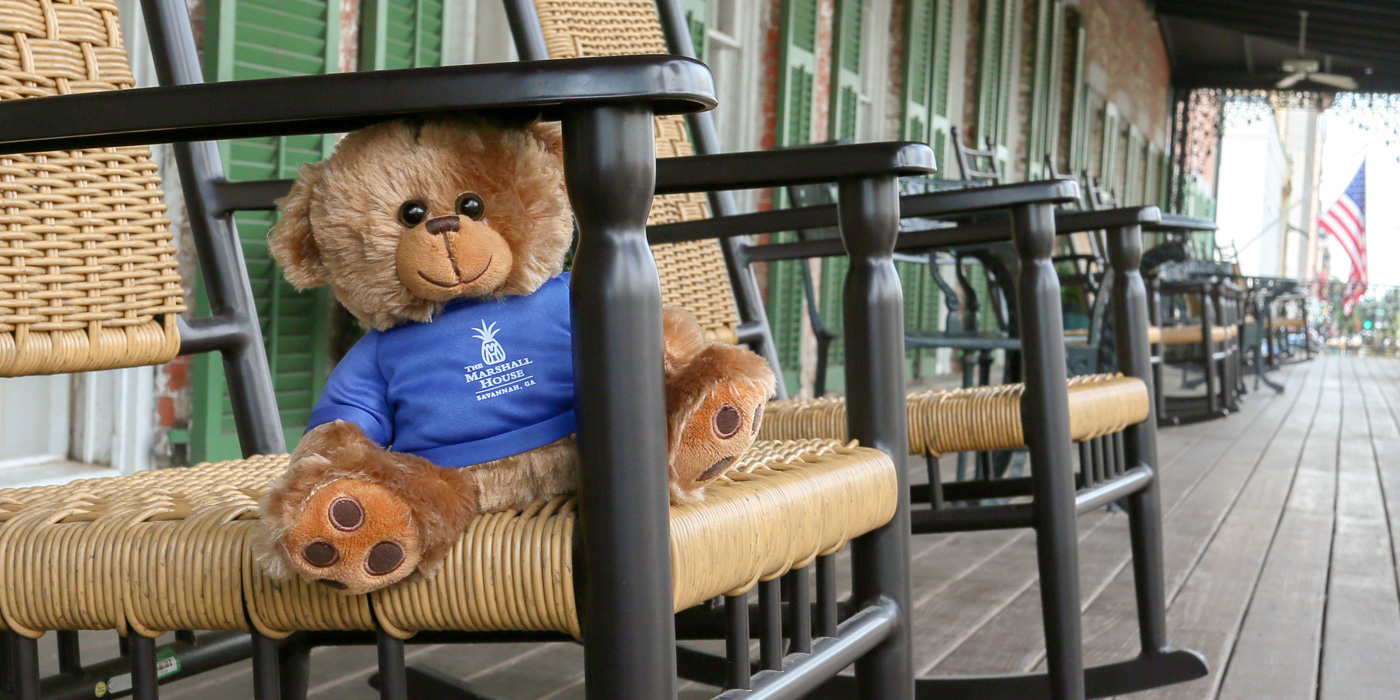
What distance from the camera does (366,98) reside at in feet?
1.81

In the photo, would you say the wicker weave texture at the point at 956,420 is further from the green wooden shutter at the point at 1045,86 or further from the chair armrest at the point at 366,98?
the green wooden shutter at the point at 1045,86

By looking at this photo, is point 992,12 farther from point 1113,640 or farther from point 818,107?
point 1113,640

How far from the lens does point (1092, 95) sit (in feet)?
31.7

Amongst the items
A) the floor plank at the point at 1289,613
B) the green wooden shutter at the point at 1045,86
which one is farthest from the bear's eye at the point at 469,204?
the green wooden shutter at the point at 1045,86

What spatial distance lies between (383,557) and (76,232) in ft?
2.12

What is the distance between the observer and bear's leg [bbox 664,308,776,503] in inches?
25.4

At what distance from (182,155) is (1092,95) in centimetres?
942

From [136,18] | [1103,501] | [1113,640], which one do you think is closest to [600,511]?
[1103,501]

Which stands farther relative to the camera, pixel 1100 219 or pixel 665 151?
pixel 665 151

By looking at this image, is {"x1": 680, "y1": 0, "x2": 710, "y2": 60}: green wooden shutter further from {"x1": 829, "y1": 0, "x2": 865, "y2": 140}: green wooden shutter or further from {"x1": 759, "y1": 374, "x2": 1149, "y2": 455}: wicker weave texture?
{"x1": 759, "y1": 374, "x2": 1149, "y2": 455}: wicker weave texture

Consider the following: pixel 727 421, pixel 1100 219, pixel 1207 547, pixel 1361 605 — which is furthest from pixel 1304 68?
pixel 727 421

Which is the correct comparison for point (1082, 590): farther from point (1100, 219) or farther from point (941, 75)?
point (941, 75)

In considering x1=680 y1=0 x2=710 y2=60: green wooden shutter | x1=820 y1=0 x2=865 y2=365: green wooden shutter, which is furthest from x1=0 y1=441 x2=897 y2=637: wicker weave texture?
x1=820 y1=0 x2=865 y2=365: green wooden shutter

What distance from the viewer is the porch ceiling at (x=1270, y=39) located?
391 inches
